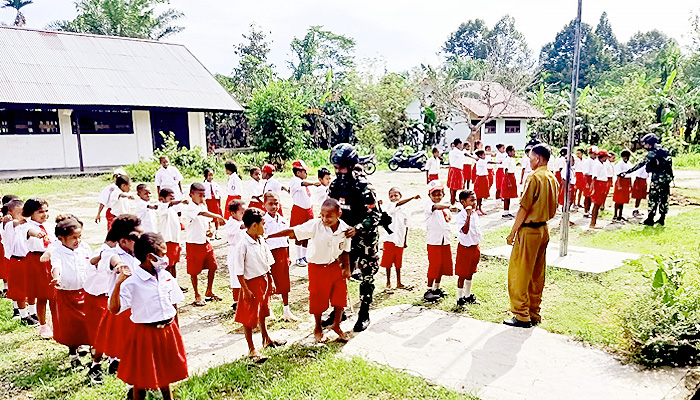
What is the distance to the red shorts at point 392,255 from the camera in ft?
20.2

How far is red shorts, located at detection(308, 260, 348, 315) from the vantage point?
4.41m

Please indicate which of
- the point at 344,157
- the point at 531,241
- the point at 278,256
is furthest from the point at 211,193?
the point at 531,241

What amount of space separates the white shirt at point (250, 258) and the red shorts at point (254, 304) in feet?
0.21

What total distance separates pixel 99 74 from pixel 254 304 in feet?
61.6

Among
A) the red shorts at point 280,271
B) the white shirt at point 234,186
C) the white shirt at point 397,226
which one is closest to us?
the red shorts at point 280,271

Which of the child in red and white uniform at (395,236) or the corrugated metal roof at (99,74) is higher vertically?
the corrugated metal roof at (99,74)

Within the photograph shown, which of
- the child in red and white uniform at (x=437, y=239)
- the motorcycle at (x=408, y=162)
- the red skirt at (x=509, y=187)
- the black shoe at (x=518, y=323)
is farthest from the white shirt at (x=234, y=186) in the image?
the motorcycle at (x=408, y=162)

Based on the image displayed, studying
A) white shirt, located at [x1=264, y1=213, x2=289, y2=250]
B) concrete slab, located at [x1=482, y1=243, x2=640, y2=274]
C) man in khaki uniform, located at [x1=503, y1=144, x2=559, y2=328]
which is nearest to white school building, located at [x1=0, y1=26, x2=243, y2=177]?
white shirt, located at [x1=264, y1=213, x2=289, y2=250]

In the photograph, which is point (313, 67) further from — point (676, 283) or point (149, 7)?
point (676, 283)

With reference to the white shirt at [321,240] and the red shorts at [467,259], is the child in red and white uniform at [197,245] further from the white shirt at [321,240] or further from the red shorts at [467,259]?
the red shorts at [467,259]

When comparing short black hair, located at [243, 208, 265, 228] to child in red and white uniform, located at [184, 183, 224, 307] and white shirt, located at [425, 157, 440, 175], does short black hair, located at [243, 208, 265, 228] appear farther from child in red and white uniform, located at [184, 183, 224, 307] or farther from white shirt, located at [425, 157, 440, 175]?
white shirt, located at [425, 157, 440, 175]

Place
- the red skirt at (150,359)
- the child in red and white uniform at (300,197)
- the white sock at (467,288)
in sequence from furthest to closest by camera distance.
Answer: the child in red and white uniform at (300,197)
the white sock at (467,288)
the red skirt at (150,359)

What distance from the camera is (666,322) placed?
13.4 feet

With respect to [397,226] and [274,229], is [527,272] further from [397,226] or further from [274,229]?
[274,229]
